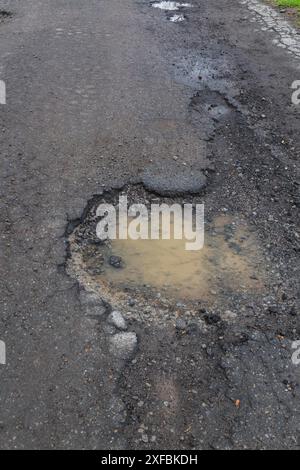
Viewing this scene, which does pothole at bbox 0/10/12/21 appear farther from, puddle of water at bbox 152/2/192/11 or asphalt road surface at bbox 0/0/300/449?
puddle of water at bbox 152/2/192/11

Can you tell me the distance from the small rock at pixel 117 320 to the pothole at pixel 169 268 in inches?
3.4

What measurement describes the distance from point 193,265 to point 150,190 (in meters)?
1.02

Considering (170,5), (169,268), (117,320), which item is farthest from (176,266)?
(170,5)

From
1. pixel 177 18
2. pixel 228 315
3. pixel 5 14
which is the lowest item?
pixel 228 315

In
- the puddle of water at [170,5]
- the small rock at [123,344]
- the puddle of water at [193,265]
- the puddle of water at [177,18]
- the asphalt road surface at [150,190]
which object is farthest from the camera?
the puddle of water at [170,5]

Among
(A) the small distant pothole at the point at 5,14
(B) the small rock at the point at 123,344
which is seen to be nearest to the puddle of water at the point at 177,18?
(A) the small distant pothole at the point at 5,14

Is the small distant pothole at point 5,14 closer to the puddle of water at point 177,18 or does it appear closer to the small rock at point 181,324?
the puddle of water at point 177,18

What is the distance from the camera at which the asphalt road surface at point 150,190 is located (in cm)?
286

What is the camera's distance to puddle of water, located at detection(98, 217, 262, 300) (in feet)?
12.1

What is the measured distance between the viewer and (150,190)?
15.0 ft

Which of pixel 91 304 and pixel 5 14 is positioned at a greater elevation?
pixel 5 14

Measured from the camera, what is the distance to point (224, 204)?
176 inches

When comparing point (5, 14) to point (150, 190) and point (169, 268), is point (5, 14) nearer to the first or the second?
point (150, 190)
